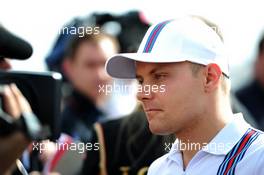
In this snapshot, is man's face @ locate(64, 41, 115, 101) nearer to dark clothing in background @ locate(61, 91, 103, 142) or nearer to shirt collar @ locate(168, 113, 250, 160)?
dark clothing in background @ locate(61, 91, 103, 142)

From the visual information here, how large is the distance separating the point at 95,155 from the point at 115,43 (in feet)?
4.77

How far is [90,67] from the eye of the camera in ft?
A: 17.6

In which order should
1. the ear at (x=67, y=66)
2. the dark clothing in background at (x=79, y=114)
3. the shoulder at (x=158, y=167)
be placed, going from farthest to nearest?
the ear at (x=67, y=66) < the dark clothing in background at (x=79, y=114) < the shoulder at (x=158, y=167)

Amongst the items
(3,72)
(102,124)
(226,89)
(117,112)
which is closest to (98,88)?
(117,112)

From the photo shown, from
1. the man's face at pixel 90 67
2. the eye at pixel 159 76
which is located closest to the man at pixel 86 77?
the man's face at pixel 90 67

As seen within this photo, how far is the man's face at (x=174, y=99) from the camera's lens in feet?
10.4

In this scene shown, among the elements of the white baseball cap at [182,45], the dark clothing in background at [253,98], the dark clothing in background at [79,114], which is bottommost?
the dark clothing in background at [253,98]

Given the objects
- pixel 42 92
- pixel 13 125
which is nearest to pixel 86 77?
pixel 42 92

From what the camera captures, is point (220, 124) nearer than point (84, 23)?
Yes

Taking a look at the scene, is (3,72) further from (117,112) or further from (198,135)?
(117,112)

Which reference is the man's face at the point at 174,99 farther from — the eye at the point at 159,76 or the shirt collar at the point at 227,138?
the shirt collar at the point at 227,138

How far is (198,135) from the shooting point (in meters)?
3.18

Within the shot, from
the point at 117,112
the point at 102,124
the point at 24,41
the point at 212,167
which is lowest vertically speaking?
the point at 117,112

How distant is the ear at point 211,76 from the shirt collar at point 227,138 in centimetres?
16
